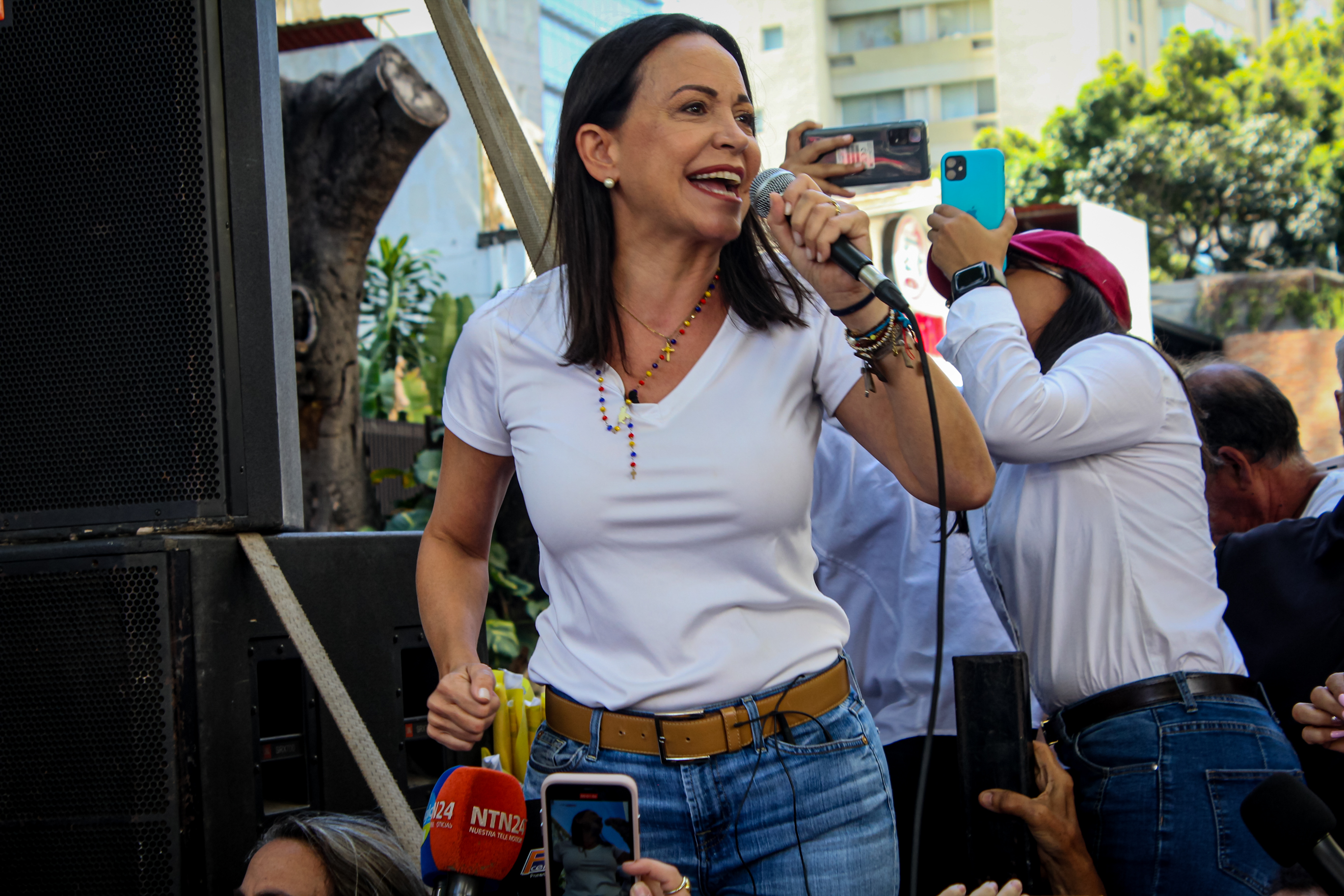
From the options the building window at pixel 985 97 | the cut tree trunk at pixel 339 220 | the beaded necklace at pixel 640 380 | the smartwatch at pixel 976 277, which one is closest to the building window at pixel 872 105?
the building window at pixel 985 97

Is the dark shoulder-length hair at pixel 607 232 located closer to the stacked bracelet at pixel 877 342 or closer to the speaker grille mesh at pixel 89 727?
the stacked bracelet at pixel 877 342

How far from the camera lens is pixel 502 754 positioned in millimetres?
3090

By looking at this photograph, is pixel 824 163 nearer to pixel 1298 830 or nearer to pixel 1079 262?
pixel 1079 262

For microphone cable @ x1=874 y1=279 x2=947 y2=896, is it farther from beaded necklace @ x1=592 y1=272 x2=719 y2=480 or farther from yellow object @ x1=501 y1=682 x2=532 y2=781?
yellow object @ x1=501 y1=682 x2=532 y2=781

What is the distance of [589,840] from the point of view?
151 centimetres

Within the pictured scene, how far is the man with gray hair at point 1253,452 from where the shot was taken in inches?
141

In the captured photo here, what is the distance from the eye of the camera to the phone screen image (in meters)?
1.49

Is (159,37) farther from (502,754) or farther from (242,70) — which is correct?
(502,754)

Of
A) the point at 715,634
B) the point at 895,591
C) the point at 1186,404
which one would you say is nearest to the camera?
the point at 715,634

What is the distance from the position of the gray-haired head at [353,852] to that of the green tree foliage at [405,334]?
7.64 meters

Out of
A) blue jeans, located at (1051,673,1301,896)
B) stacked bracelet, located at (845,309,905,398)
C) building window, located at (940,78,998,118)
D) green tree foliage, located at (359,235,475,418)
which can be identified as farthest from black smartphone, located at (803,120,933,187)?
building window, located at (940,78,998,118)

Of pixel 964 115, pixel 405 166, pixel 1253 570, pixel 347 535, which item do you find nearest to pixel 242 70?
pixel 347 535

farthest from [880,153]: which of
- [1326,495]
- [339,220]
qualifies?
[339,220]

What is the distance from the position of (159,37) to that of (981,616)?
2.17m
